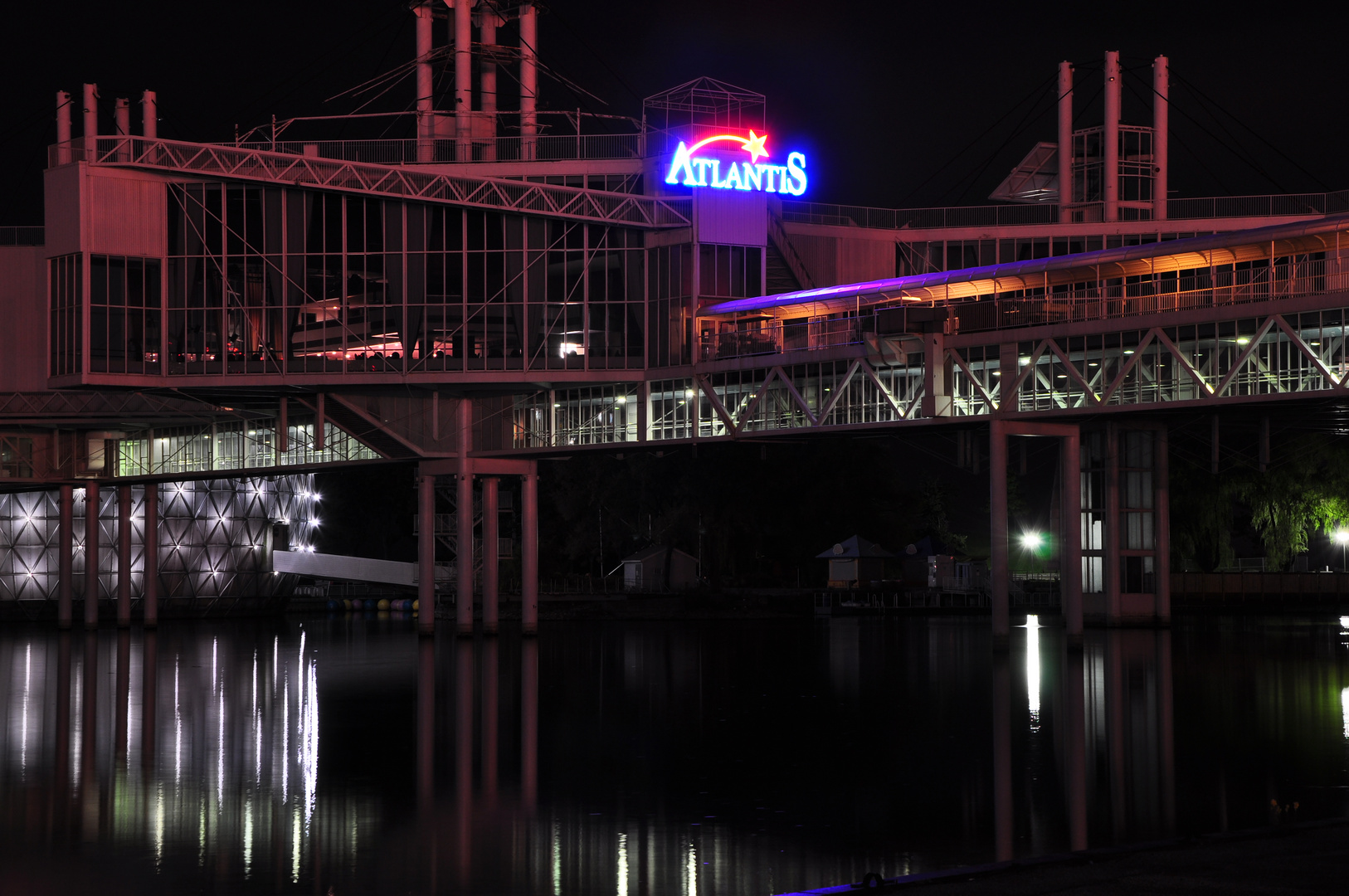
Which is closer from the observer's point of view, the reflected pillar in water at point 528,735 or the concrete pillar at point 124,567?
the reflected pillar in water at point 528,735

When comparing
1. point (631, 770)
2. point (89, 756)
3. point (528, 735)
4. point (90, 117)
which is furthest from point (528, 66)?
point (631, 770)

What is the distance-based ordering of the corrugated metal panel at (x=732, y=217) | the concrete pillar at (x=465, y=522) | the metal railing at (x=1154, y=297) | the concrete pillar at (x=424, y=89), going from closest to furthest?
1. the metal railing at (x=1154, y=297)
2. the corrugated metal panel at (x=732, y=217)
3. the concrete pillar at (x=465, y=522)
4. the concrete pillar at (x=424, y=89)

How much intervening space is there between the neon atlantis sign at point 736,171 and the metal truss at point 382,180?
1.48 metres

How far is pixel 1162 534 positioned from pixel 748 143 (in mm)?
26056

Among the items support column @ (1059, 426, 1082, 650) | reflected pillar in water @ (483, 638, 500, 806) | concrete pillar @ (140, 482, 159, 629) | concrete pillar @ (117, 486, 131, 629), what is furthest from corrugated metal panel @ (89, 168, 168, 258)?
support column @ (1059, 426, 1082, 650)

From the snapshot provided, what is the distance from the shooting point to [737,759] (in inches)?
966

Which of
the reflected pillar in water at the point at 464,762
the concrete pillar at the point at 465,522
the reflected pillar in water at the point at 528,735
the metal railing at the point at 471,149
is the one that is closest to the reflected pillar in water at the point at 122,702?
the reflected pillar in water at the point at 464,762

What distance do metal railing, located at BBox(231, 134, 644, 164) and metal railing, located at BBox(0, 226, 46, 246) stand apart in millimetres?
14206

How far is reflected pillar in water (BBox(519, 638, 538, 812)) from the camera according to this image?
21469 mm

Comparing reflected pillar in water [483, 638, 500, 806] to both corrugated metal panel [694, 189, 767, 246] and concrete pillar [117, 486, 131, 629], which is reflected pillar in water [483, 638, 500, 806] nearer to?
corrugated metal panel [694, 189, 767, 246]

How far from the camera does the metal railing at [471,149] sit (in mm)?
66250

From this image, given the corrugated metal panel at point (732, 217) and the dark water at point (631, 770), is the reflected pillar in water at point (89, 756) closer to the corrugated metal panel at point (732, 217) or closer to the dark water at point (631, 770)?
the dark water at point (631, 770)

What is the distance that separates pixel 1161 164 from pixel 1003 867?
7226cm

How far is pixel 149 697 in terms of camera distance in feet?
123
